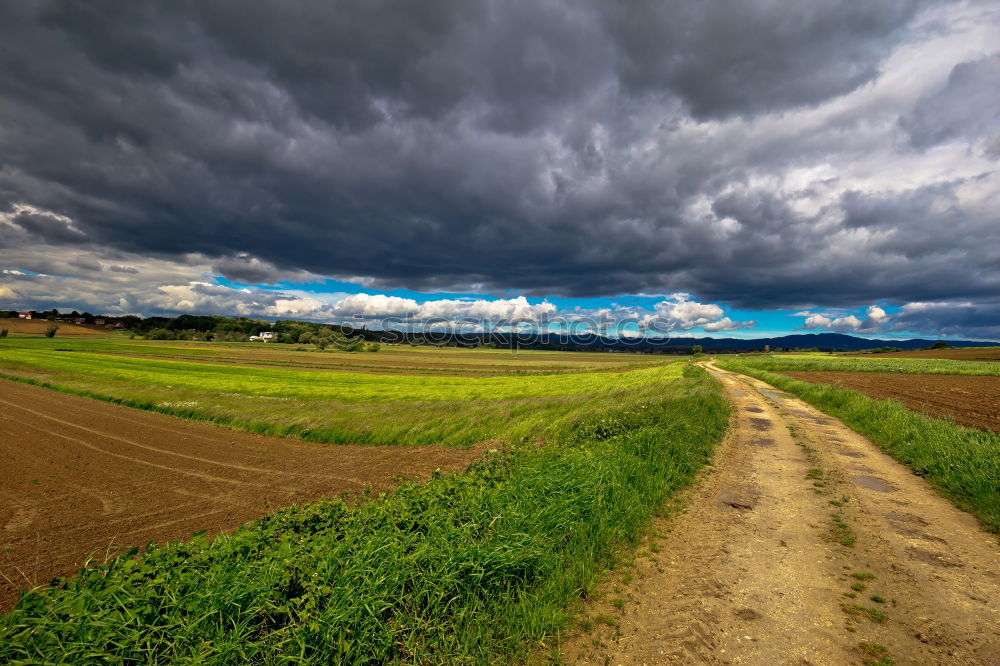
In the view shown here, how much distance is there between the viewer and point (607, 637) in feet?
14.4

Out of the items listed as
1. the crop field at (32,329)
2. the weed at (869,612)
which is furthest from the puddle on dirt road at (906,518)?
the crop field at (32,329)

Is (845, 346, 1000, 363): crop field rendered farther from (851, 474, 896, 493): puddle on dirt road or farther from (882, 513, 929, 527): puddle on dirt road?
(882, 513, 929, 527): puddle on dirt road

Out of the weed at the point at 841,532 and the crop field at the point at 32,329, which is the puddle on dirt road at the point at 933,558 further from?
the crop field at the point at 32,329

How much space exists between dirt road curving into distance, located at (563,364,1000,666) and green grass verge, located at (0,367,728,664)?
72 cm

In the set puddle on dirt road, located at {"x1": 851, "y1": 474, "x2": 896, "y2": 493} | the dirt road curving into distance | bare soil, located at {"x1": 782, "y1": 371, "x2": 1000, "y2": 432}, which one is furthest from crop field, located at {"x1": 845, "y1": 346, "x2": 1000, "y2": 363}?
the dirt road curving into distance

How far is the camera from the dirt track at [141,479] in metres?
9.64

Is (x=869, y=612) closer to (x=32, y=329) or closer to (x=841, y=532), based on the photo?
(x=841, y=532)

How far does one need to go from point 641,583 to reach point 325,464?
45.9 ft

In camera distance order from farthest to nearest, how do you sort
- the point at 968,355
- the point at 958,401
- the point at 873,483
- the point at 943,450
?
1. the point at 968,355
2. the point at 958,401
3. the point at 943,450
4. the point at 873,483

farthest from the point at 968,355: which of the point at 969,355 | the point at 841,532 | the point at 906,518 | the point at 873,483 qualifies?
the point at 841,532

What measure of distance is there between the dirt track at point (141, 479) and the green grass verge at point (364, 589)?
3.21m

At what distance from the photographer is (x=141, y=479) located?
1371cm

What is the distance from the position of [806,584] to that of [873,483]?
20.0 ft

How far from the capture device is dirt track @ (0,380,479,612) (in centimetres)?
964
